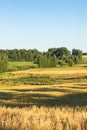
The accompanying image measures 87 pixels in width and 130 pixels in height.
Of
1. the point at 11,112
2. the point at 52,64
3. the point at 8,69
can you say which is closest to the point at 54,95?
the point at 11,112

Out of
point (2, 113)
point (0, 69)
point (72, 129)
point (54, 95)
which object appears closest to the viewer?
point (72, 129)

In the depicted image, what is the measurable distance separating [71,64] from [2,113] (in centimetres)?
16943

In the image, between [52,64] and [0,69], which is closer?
[0,69]

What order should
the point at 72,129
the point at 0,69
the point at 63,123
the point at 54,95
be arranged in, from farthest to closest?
1. the point at 0,69
2. the point at 54,95
3. the point at 63,123
4. the point at 72,129

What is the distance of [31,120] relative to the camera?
1080cm

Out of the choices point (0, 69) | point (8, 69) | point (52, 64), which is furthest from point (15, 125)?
point (52, 64)

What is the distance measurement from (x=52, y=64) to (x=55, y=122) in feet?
557

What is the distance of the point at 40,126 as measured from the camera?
31.9 ft

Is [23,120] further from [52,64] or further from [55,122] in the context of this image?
[52,64]

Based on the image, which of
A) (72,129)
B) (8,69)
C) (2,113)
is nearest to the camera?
(72,129)

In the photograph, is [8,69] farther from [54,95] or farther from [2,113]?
[2,113]

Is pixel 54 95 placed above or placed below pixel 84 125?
below

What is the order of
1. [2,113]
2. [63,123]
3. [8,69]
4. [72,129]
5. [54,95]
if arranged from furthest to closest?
[8,69] < [54,95] < [2,113] < [63,123] < [72,129]

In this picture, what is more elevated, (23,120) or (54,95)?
(23,120)
